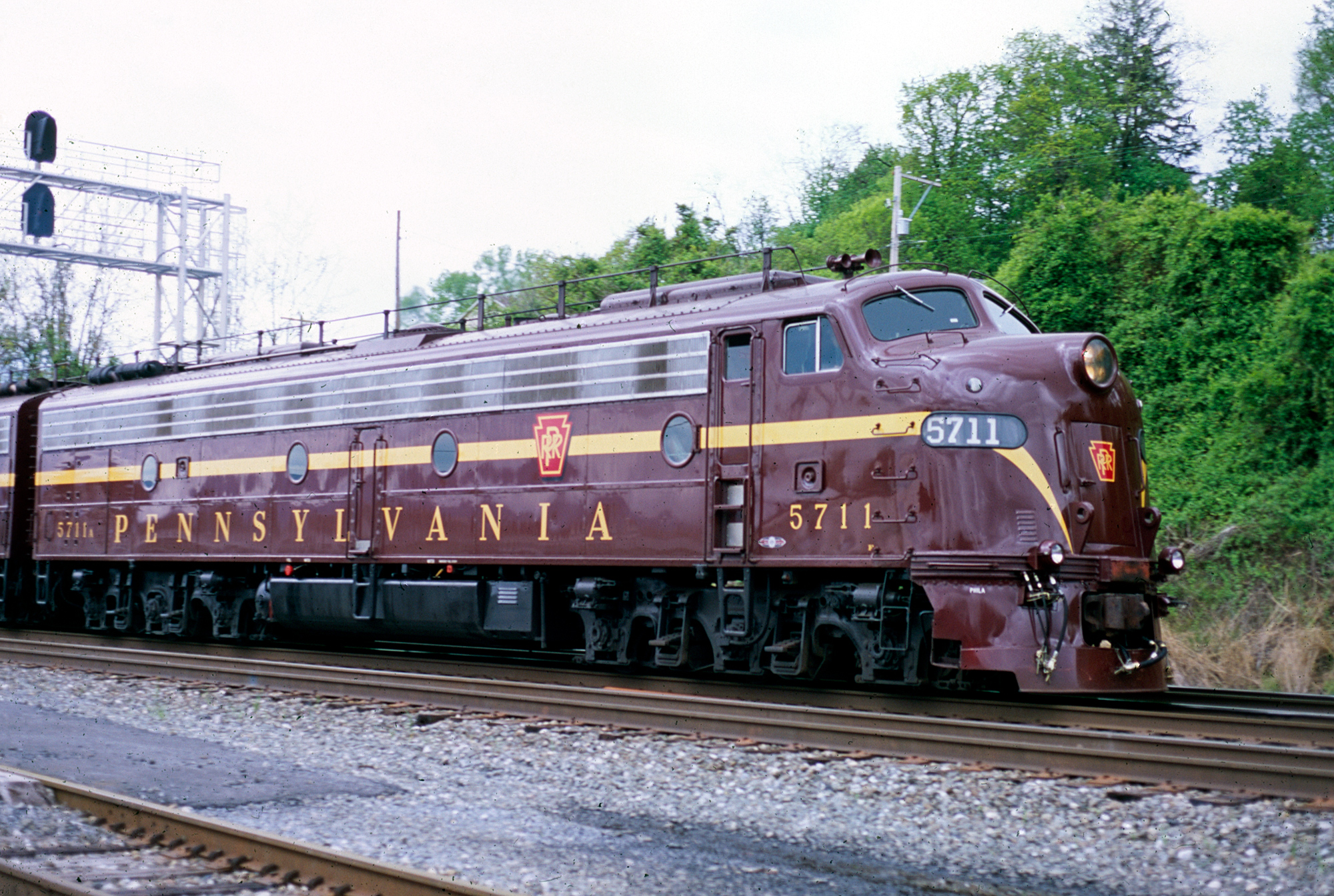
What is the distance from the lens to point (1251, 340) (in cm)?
2328

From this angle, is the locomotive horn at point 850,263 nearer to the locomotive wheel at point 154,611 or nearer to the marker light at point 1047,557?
the marker light at point 1047,557

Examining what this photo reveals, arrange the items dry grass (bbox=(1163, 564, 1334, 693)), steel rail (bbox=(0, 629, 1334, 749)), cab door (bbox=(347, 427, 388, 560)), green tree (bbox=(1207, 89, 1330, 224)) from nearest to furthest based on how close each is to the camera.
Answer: steel rail (bbox=(0, 629, 1334, 749))
dry grass (bbox=(1163, 564, 1334, 693))
cab door (bbox=(347, 427, 388, 560))
green tree (bbox=(1207, 89, 1330, 224))

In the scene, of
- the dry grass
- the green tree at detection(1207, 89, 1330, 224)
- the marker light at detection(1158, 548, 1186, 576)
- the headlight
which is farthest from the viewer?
the green tree at detection(1207, 89, 1330, 224)

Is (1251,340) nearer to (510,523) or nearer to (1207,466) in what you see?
(1207,466)

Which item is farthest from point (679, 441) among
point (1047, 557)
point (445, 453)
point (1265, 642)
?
point (1265, 642)

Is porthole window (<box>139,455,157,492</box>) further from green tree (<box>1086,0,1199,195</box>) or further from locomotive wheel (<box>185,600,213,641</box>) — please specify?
green tree (<box>1086,0,1199,195</box>)

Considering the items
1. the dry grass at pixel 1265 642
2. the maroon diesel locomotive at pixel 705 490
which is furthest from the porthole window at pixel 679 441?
the dry grass at pixel 1265 642

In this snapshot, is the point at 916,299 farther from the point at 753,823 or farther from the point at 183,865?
the point at 183,865

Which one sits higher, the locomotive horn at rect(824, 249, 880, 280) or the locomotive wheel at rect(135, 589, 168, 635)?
the locomotive horn at rect(824, 249, 880, 280)

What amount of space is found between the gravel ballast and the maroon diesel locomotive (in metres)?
2.19

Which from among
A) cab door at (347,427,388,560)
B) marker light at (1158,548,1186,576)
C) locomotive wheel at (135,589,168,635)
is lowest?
locomotive wheel at (135,589,168,635)

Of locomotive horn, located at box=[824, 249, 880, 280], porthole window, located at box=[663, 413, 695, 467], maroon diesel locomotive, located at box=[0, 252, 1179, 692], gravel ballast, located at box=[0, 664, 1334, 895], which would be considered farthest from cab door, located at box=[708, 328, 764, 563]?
gravel ballast, located at box=[0, 664, 1334, 895]

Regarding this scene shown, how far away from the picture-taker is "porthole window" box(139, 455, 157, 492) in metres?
19.1

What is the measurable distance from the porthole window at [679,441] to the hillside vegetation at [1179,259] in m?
7.13
